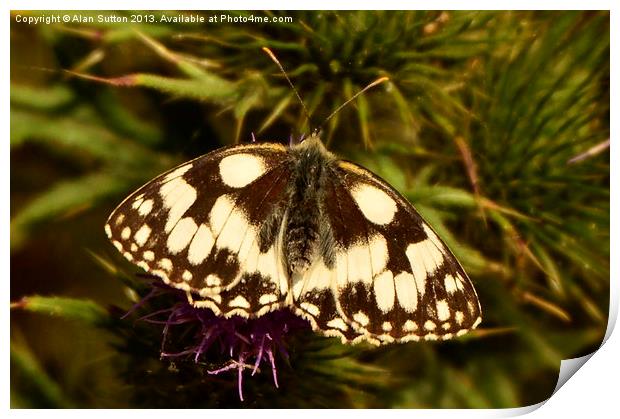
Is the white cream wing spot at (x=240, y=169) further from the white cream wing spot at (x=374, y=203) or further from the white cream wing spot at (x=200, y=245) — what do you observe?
the white cream wing spot at (x=374, y=203)

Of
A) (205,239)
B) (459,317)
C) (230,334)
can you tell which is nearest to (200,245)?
(205,239)

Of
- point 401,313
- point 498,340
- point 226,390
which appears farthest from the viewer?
point 498,340

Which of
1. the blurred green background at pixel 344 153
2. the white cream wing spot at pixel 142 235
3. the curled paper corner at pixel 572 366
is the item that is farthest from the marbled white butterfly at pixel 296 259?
the curled paper corner at pixel 572 366

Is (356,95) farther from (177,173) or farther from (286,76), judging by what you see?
(177,173)

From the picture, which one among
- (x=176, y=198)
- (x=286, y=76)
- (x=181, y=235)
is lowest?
(x=181, y=235)

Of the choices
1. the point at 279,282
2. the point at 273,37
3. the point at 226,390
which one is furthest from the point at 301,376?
the point at 273,37
